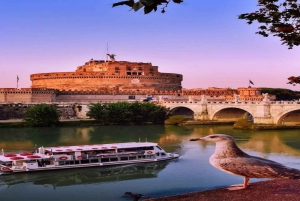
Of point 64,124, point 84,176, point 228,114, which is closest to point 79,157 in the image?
point 84,176

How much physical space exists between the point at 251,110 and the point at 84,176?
719 inches

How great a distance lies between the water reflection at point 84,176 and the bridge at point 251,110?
50.1ft

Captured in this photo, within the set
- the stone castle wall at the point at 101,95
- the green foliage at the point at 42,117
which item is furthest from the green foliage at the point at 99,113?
the stone castle wall at the point at 101,95

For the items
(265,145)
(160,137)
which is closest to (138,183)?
(265,145)

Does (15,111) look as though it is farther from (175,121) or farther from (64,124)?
(175,121)

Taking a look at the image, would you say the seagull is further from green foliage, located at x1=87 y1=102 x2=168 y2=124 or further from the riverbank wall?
the riverbank wall

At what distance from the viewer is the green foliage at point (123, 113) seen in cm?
2920

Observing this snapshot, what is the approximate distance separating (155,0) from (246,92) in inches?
1588

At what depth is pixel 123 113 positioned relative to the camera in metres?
29.3

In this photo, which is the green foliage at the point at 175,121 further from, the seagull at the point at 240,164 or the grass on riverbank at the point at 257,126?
the seagull at the point at 240,164

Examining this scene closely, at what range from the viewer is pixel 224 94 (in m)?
41.3

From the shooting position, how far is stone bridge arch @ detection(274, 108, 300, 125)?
88.1 ft

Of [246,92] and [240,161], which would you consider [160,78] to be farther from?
[240,161]

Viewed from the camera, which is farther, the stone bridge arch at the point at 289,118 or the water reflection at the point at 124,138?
the stone bridge arch at the point at 289,118
